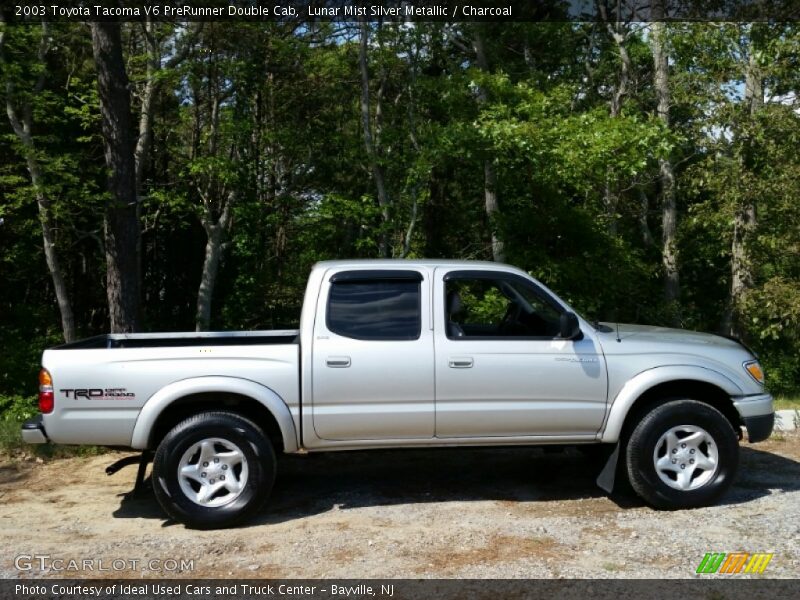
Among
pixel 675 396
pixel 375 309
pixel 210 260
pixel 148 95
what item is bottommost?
pixel 675 396

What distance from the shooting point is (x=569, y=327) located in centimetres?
588

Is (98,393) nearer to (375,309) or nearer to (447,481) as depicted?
(375,309)

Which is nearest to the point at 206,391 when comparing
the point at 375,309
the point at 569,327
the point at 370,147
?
the point at 375,309

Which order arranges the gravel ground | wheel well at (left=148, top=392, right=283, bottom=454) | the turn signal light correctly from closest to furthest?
the gravel ground, the turn signal light, wheel well at (left=148, top=392, right=283, bottom=454)

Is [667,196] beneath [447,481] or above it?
above

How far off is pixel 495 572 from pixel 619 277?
355 inches

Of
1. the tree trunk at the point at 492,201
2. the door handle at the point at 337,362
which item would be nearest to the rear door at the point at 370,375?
the door handle at the point at 337,362

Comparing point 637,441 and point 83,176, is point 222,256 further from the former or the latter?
point 637,441

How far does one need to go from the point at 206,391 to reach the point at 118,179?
5806mm

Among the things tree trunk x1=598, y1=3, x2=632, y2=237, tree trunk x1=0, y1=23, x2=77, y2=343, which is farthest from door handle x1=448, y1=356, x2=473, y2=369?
tree trunk x1=598, y1=3, x2=632, y2=237

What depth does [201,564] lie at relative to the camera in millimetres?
4934

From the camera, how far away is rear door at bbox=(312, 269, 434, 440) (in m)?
5.78

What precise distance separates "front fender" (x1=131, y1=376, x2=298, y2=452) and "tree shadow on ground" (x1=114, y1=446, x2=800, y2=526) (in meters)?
0.74

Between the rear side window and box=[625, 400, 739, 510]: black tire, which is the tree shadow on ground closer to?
box=[625, 400, 739, 510]: black tire
